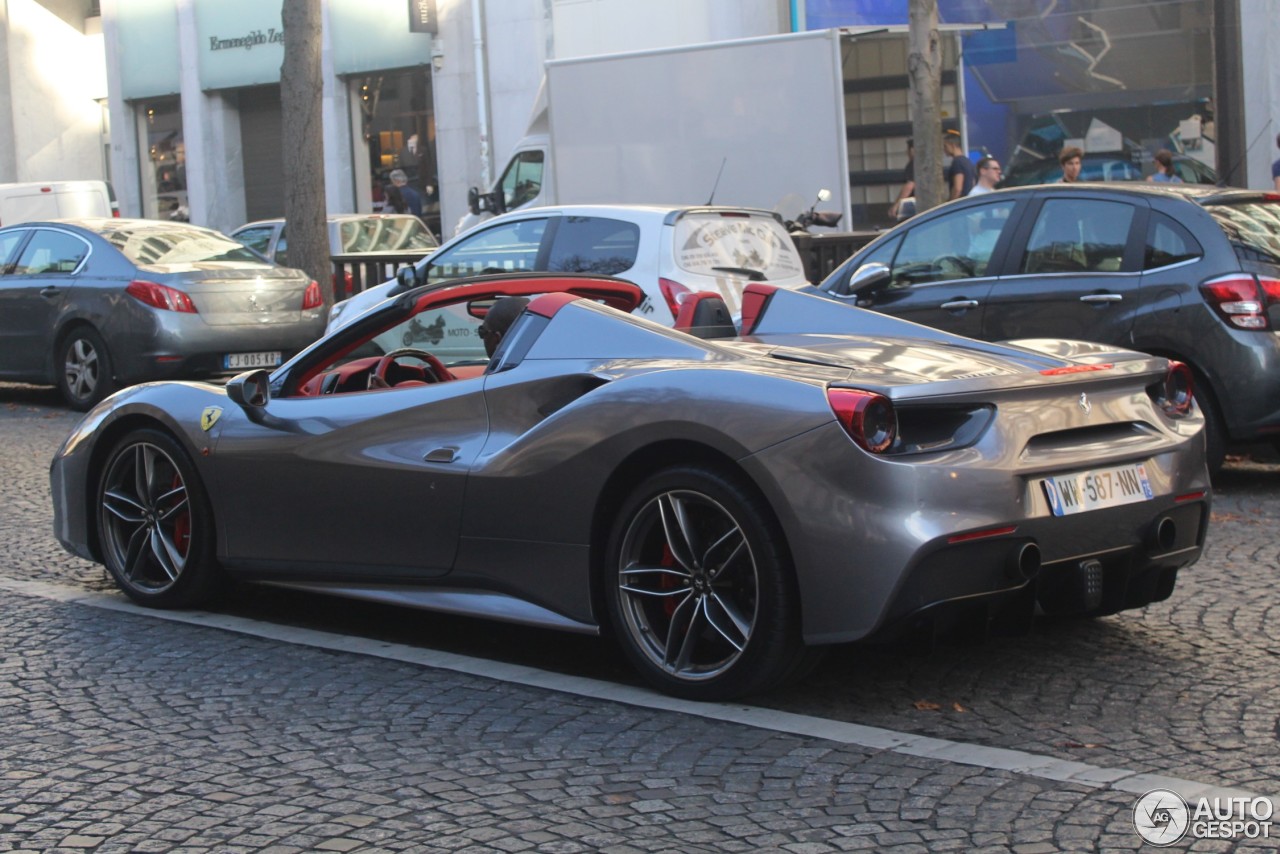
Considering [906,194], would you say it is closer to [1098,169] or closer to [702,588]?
[1098,169]

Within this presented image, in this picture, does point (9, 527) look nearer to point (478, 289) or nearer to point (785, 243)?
point (478, 289)

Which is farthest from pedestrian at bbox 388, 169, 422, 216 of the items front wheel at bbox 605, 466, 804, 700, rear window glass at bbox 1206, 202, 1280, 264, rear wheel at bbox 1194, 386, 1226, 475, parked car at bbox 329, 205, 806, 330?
front wheel at bbox 605, 466, 804, 700

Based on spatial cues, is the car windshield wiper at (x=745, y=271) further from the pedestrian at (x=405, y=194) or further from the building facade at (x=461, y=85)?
the pedestrian at (x=405, y=194)

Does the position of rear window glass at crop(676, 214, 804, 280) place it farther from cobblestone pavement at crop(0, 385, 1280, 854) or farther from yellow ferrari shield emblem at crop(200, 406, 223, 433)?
cobblestone pavement at crop(0, 385, 1280, 854)

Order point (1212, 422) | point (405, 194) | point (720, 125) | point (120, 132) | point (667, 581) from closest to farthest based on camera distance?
point (667, 581), point (1212, 422), point (720, 125), point (405, 194), point (120, 132)

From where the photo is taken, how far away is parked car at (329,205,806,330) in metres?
11.0

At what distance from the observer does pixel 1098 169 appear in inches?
835

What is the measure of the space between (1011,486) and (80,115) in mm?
36893

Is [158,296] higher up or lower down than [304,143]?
lower down

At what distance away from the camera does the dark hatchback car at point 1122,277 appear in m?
8.17

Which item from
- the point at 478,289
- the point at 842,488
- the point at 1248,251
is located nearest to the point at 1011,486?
the point at 842,488

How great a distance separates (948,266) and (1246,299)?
186cm

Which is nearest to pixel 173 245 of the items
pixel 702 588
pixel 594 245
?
pixel 594 245

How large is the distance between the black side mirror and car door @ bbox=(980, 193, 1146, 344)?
→ 4522mm
